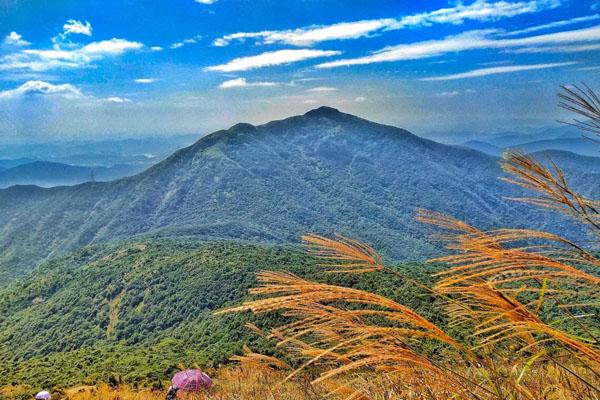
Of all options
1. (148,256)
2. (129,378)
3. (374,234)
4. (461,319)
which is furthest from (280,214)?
(461,319)

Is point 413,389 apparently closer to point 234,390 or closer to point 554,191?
point 554,191

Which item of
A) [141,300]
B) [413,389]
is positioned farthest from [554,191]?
[141,300]

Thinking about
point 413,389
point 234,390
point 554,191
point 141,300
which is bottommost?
point 141,300

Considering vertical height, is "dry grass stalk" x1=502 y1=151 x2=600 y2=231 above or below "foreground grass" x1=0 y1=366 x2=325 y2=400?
above

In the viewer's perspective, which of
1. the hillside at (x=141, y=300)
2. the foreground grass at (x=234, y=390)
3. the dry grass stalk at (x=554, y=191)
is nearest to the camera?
the dry grass stalk at (x=554, y=191)

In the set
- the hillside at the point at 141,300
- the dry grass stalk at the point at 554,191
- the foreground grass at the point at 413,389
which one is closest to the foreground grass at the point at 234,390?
the foreground grass at the point at 413,389

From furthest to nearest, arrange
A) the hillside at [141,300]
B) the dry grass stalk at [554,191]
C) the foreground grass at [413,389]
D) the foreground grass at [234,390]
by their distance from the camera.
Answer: the hillside at [141,300]
the foreground grass at [234,390]
the dry grass stalk at [554,191]
the foreground grass at [413,389]

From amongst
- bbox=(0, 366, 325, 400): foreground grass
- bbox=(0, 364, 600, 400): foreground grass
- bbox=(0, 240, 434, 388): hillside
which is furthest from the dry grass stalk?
bbox=(0, 240, 434, 388): hillside

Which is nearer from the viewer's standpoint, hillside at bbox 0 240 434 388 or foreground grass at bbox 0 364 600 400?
foreground grass at bbox 0 364 600 400

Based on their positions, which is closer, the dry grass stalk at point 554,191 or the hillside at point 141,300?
the dry grass stalk at point 554,191

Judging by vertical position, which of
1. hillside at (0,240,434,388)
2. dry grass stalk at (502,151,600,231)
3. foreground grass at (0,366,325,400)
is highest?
dry grass stalk at (502,151,600,231)

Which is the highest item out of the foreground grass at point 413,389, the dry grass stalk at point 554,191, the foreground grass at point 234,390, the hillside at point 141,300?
the dry grass stalk at point 554,191

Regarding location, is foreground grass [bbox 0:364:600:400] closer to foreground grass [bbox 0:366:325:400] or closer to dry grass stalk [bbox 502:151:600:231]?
foreground grass [bbox 0:366:325:400]

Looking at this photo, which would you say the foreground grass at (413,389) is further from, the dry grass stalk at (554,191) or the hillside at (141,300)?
the hillside at (141,300)
